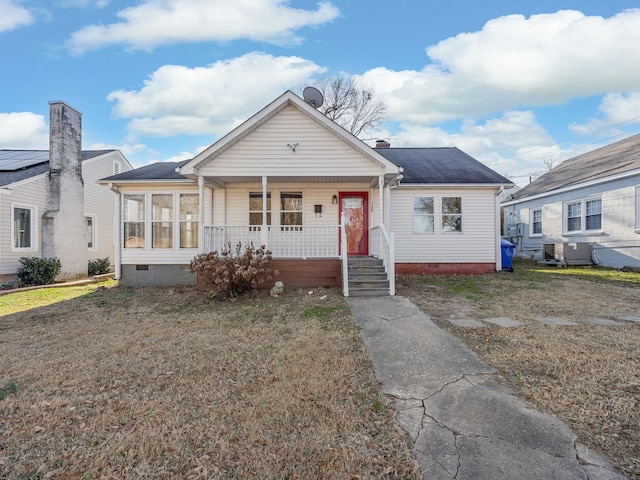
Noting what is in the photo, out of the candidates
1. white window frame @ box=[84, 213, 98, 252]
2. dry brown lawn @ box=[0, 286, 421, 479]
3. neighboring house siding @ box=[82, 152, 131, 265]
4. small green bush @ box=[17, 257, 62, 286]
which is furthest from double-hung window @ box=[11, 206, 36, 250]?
dry brown lawn @ box=[0, 286, 421, 479]

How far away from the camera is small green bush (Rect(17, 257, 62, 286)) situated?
36.6ft

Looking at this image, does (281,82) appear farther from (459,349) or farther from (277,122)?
(459,349)

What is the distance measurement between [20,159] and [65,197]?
4.33 metres

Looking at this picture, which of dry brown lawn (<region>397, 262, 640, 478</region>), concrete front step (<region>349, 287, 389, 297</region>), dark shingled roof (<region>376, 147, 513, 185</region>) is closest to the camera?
dry brown lawn (<region>397, 262, 640, 478</region>)

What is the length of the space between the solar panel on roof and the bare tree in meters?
18.7

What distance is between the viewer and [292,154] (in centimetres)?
945

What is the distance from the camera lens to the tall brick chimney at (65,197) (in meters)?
12.2

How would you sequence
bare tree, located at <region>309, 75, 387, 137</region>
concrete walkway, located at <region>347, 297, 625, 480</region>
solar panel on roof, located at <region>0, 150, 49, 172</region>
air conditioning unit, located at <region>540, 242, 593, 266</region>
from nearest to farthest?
concrete walkway, located at <region>347, 297, 625, 480</region>, solar panel on roof, located at <region>0, 150, 49, 172</region>, air conditioning unit, located at <region>540, 242, 593, 266</region>, bare tree, located at <region>309, 75, 387, 137</region>

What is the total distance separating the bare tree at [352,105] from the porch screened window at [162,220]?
742 inches

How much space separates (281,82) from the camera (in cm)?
1997

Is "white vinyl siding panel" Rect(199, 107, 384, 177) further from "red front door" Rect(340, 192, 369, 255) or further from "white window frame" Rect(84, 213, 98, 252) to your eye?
"white window frame" Rect(84, 213, 98, 252)

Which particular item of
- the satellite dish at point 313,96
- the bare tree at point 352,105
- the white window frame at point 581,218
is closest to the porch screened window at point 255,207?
the satellite dish at point 313,96

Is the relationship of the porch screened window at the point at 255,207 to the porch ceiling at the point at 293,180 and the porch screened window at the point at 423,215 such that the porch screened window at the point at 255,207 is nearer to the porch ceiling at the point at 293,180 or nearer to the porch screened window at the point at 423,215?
the porch ceiling at the point at 293,180

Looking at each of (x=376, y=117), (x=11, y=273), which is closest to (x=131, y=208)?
(x=11, y=273)
